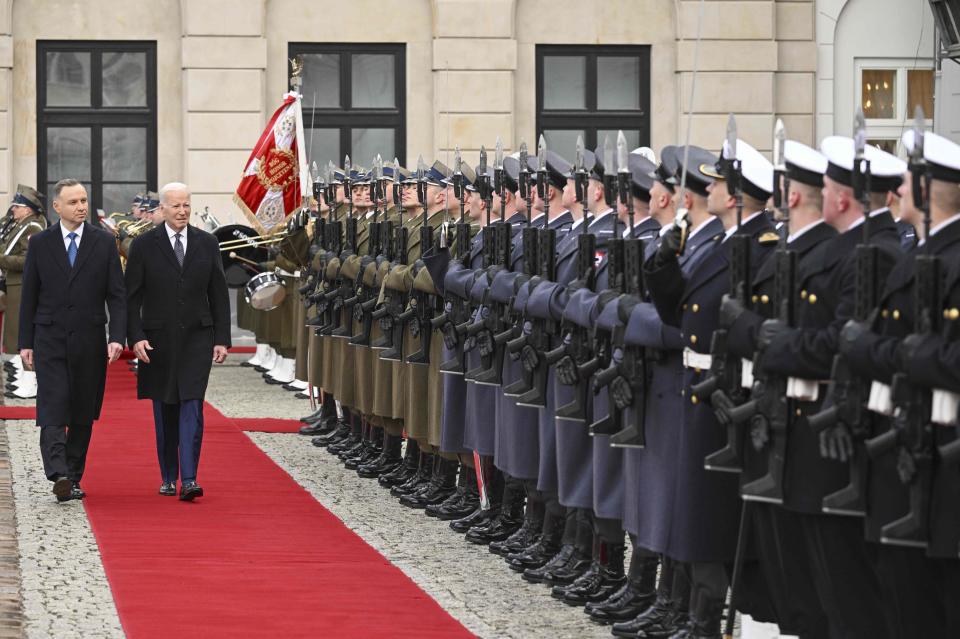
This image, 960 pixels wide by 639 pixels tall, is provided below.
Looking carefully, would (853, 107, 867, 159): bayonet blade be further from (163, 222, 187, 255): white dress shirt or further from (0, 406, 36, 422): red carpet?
(0, 406, 36, 422): red carpet

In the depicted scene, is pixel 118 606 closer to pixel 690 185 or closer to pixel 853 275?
pixel 690 185

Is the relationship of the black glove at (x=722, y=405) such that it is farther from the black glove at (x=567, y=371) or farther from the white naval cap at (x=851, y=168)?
the black glove at (x=567, y=371)

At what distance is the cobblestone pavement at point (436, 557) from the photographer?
7.81 meters

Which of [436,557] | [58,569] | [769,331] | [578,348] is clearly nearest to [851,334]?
[769,331]

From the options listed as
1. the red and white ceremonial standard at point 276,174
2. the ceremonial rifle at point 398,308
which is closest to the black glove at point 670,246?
the ceremonial rifle at point 398,308

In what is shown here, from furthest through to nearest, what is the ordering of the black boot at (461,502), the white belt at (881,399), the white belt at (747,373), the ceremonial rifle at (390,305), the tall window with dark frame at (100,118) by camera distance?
the tall window with dark frame at (100,118), the ceremonial rifle at (390,305), the black boot at (461,502), the white belt at (747,373), the white belt at (881,399)

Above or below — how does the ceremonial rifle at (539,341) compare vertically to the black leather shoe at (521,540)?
above

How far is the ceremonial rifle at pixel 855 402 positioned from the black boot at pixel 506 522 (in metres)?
4.08

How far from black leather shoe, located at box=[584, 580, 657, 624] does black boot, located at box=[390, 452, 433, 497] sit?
3730 millimetres

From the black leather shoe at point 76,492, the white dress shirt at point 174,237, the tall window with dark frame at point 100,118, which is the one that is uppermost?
the tall window with dark frame at point 100,118

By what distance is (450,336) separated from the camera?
10227 millimetres

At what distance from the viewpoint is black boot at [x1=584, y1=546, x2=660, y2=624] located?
7738mm

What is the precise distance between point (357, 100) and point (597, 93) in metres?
2.85

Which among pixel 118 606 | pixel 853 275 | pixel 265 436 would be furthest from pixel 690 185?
pixel 265 436
